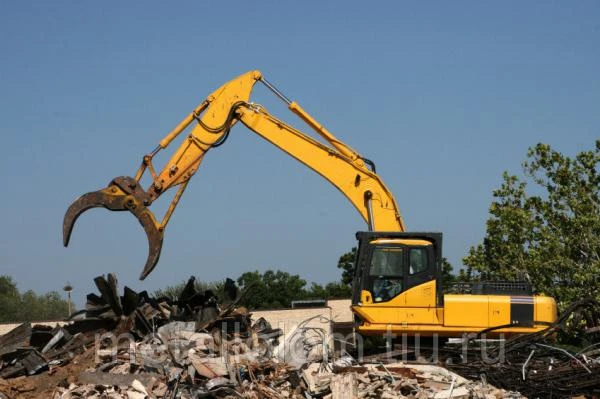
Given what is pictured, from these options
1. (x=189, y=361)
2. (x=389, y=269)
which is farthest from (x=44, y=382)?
(x=389, y=269)

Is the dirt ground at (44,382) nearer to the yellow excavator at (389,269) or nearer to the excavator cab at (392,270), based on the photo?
the yellow excavator at (389,269)

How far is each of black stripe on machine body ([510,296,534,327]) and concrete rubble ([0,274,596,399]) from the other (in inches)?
71.3

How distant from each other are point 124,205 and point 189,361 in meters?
3.65

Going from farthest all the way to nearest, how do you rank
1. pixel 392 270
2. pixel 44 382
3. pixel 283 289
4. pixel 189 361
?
pixel 283 289
pixel 392 270
pixel 44 382
pixel 189 361

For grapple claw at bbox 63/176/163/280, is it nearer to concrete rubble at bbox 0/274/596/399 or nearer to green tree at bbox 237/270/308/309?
concrete rubble at bbox 0/274/596/399

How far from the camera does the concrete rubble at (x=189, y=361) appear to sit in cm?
1415

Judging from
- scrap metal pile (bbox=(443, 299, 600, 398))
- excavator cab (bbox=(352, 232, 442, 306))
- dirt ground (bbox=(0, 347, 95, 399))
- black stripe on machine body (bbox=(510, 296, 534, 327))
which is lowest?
dirt ground (bbox=(0, 347, 95, 399))

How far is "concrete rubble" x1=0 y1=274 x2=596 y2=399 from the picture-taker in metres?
14.1

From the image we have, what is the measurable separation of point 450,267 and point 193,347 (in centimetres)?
2424

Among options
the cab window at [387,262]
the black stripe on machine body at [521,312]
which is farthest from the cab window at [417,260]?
the black stripe on machine body at [521,312]

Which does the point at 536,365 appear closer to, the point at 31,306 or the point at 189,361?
the point at 189,361

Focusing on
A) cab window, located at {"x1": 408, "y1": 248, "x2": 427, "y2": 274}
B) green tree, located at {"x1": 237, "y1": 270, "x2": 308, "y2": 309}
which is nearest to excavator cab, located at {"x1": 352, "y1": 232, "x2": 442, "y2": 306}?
cab window, located at {"x1": 408, "y1": 248, "x2": 427, "y2": 274}

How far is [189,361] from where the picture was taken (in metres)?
14.5

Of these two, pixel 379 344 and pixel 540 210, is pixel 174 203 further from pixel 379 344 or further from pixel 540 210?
pixel 540 210
